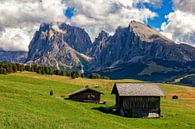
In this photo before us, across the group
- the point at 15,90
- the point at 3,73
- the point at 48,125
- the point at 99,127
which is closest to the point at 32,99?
the point at 15,90

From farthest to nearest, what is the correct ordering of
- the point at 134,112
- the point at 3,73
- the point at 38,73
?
the point at 38,73 < the point at 3,73 < the point at 134,112

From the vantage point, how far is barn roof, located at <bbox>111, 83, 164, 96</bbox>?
83.2 metres

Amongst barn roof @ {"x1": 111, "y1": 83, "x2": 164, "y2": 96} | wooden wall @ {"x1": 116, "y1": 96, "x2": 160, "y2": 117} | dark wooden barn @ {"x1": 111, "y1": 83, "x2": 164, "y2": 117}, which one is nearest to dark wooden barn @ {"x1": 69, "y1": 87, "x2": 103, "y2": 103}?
barn roof @ {"x1": 111, "y1": 83, "x2": 164, "y2": 96}

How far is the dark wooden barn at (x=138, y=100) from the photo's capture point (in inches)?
3258

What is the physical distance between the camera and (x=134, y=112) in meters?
82.6

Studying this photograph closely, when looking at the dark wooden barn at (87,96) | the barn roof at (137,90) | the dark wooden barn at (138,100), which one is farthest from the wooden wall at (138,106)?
the dark wooden barn at (87,96)

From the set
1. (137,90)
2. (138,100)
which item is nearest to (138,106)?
(138,100)

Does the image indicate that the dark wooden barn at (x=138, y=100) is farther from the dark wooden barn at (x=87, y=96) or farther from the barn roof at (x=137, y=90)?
the dark wooden barn at (x=87, y=96)

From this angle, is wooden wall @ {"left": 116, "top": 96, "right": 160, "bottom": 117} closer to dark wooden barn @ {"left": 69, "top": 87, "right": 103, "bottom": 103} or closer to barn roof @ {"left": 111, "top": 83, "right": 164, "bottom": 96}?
barn roof @ {"left": 111, "top": 83, "right": 164, "bottom": 96}

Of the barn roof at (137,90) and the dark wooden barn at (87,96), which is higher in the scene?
the barn roof at (137,90)

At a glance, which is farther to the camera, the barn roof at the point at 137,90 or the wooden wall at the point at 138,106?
the barn roof at the point at 137,90

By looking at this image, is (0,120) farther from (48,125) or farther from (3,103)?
(3,103)

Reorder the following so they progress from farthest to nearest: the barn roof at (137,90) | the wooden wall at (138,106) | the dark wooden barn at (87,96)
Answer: the dark wooden barn at (87,96) → the barn roof at (137,90) → the wooden wall at (138,106)

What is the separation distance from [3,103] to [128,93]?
36.8m
